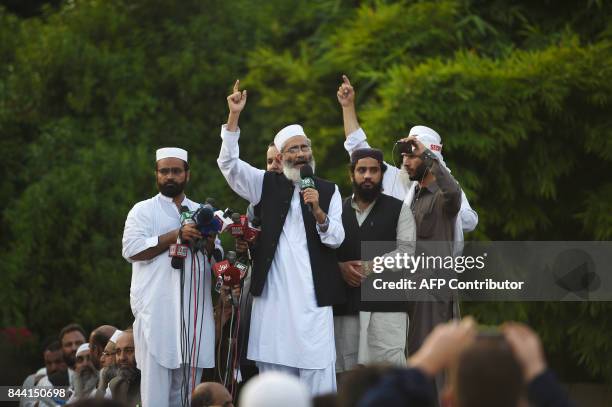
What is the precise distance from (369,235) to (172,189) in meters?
1.48

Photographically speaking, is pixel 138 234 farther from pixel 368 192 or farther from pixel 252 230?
pixel 368 192

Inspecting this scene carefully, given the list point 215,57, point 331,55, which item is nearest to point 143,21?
point 215,57

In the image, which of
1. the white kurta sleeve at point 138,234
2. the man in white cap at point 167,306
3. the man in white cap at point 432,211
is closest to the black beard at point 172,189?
the man in white cap at point 167,306

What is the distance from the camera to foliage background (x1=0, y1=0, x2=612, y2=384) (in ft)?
44.9

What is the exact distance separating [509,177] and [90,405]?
10.3m

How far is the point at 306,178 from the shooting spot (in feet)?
26.2

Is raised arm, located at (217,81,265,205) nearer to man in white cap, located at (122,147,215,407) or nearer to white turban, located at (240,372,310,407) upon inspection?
man in white cap, located at (122,147,215,407)

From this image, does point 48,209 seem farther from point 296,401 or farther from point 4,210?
point 296,401

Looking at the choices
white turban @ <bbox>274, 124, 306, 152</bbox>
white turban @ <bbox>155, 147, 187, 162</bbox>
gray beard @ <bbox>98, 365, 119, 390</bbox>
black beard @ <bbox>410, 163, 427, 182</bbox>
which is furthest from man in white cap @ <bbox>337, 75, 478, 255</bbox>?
gray beard @ <bbox>98, 365, 119, 390</bbox>

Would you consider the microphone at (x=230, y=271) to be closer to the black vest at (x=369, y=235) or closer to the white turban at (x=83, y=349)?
the black vest at (x=369, y=235)

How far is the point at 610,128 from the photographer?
1357 cm

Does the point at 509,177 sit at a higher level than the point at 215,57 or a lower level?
lower

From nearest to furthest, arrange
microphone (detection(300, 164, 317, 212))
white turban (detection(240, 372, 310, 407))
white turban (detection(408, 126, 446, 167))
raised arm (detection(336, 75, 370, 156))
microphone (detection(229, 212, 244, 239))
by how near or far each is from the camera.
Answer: white turban (detection(240, 372, 310, 407))
microphone (detection(300, 164, 317, 212))
microphone (detection(229, 212, 244, 239))
white turban (detection(408, 126, 446, 167))
raised arm (detection(336, 75, 370, 156))

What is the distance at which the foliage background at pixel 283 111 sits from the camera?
13.7 m
